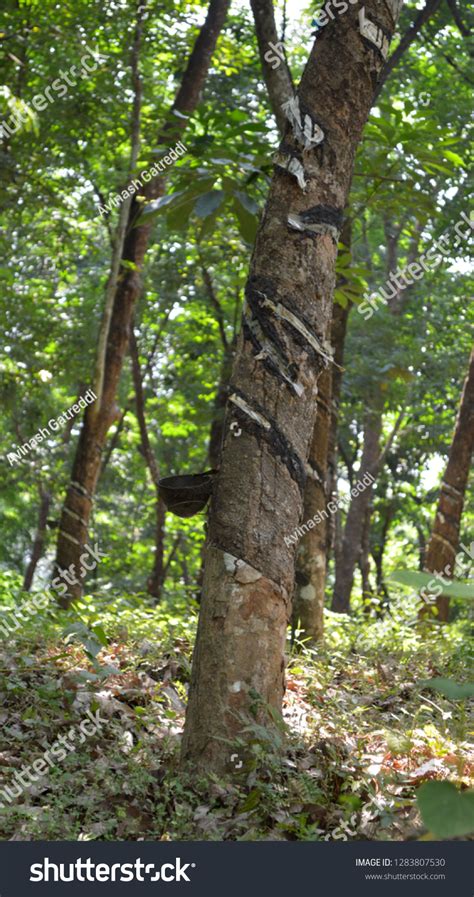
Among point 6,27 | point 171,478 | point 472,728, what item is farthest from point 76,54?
point 472,728

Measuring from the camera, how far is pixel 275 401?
11.6ft

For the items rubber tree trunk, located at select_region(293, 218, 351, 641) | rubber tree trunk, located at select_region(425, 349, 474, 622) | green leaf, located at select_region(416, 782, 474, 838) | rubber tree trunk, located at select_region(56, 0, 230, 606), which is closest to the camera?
green leaf, located at select_region(416, 782, 474, 838)

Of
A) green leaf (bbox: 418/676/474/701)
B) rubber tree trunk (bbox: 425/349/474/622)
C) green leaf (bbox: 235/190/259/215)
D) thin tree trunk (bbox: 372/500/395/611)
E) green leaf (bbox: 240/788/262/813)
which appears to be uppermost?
thin tree trunk (bbox: 372/500/395/611)

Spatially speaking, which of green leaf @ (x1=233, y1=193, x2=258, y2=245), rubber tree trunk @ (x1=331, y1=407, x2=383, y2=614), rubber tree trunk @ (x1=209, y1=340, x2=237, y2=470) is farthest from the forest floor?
rubber tree trunk @ (x1=331, y1=407, x2=383, y2=614)

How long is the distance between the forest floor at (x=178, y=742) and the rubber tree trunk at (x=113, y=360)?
254 centimetres

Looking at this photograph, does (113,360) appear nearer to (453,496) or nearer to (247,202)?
(453,496)

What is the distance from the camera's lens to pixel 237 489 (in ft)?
11.4

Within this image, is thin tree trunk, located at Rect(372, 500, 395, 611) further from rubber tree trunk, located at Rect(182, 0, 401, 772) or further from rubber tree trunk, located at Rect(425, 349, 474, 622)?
rubber tree trunk, located at Rect(182, 0, 401, 772)

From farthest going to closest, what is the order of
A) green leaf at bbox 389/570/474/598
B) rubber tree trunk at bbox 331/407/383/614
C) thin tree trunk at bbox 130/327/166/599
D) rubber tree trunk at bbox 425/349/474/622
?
rubber tree trunk at bbox 331/407/383/614 < thin tree trunk at bbox 130/327/166/599 < rubber tree trunk at bbox 425/349/474/622 < green leaf at bbox 389/570/474/598

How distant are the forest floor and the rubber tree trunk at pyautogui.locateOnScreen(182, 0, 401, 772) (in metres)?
0.20

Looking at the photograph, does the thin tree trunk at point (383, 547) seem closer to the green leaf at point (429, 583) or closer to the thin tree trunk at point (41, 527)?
the thin tree trunk at point (41, 527)

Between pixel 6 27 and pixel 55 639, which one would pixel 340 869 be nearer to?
pixel 55 639

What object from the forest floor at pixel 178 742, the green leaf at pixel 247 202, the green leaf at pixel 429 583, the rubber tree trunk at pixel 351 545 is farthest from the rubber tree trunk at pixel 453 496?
the green leaf at pixel 429 583

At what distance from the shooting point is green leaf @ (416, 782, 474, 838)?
2.11 m
